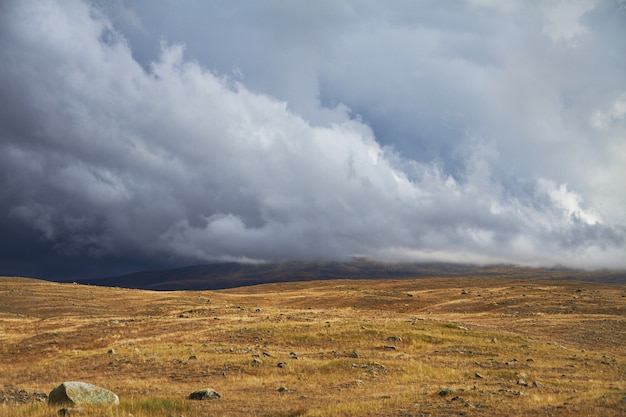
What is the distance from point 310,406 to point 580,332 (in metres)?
35.9

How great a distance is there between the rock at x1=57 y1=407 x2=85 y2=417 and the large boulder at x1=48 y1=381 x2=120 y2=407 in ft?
2.96

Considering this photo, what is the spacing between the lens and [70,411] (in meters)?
16.6

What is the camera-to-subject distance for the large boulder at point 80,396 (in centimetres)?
1802

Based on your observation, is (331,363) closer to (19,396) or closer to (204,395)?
(204,395)

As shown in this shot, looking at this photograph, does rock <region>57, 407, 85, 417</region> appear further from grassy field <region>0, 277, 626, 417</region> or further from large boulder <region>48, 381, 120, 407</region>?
large boulder <region>48, 381, 120, 407</region>

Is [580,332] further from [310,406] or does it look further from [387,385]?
[310,406]

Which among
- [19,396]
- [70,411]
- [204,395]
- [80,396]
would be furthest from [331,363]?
[19,396]

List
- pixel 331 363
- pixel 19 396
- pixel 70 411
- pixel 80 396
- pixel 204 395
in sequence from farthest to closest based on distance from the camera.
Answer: pixel 331 363 < pixel 19 396 < pixel 204 395 < pixel 80 396 < pixel 70 411

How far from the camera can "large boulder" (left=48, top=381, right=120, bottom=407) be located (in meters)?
18.0

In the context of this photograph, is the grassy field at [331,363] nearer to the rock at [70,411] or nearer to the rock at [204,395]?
the rock at [70,411]

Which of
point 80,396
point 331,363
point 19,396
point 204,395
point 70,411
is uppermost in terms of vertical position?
point 80,396

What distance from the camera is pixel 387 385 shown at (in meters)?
24.2

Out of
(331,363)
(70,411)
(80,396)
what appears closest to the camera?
(70,411)

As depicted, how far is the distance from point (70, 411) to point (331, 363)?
52.5ft
